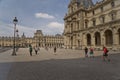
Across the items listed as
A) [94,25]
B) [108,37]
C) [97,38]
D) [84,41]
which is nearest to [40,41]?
[84,41]

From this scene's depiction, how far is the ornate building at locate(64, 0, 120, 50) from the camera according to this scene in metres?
42.2

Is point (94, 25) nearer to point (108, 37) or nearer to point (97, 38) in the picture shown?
point (97, 38)

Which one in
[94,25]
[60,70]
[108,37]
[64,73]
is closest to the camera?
[64,73]

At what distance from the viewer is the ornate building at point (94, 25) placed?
139ft

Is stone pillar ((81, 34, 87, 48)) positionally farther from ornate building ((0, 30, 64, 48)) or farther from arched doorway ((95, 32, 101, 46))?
ornate building ((0, 30, 64, 48))

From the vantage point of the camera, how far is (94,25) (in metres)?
53.6

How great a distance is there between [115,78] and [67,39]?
212ft

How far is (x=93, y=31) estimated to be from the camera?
169 feet

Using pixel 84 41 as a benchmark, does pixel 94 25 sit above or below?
above

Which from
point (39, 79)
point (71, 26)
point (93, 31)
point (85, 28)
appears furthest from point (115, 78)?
point (71, 26)

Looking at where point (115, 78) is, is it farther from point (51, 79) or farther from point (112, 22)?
point (112, 22)

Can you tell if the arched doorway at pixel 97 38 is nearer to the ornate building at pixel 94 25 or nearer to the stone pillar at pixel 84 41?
the ornate building at pixel 94 25

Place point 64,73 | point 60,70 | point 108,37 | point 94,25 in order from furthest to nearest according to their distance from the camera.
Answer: point 94,25, point 108,37, point 60,70, point 64,73

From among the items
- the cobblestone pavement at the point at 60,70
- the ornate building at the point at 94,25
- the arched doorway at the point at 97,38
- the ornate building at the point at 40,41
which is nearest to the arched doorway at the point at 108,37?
the ornate building at the point at 94,25
